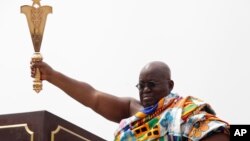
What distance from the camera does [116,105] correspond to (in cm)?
235

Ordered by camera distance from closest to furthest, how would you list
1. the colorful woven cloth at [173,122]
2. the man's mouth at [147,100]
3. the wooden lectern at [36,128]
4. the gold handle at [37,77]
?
the colorful woven cloth at [173,122] → the man's mouth at [147,100] → the gold handle at [37,77] → the wooden lectern at [36,128]

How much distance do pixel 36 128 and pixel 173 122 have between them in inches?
23.4

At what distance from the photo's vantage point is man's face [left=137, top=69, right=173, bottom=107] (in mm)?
2193

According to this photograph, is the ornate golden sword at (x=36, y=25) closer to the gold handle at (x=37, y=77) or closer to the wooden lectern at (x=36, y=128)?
the gold handle at (x=37, y=77)

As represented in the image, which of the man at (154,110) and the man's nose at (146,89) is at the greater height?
the man's nose at (146,89)

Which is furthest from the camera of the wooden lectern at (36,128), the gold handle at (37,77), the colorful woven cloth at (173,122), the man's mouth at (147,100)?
the wooden lectern at (36,128)

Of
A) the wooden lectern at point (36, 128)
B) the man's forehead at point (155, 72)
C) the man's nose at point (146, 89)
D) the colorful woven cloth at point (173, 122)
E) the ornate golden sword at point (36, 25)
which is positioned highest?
the ornate golden sword at point (36, 25)

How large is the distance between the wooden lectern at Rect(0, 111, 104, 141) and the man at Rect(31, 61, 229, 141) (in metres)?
0.22

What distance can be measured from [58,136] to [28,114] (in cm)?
13

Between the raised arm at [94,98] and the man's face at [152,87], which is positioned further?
the raised arm at [94,98]

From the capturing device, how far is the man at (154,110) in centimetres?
209

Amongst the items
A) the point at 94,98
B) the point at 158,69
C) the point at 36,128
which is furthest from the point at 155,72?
the point at 36,128

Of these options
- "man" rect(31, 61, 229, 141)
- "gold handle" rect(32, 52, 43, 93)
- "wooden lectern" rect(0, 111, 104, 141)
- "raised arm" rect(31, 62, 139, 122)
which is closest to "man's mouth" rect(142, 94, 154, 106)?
"man" rect(31, 61, 229, 141)

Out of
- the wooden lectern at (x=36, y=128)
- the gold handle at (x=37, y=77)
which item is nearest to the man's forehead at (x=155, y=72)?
the gold handle at (x=37, y=77)
